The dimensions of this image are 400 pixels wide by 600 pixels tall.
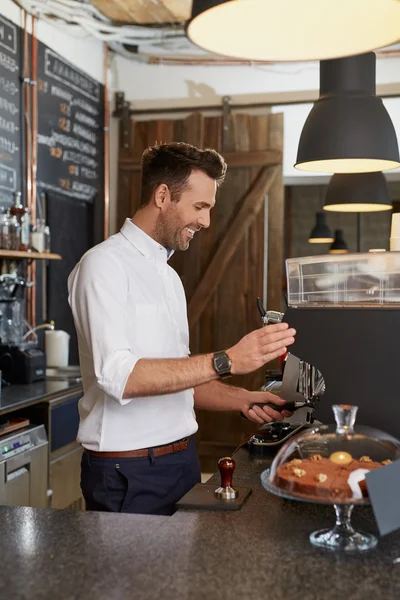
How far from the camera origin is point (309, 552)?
1388 millimetres

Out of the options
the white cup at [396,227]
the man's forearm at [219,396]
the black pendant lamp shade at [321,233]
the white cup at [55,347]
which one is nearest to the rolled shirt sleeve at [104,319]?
the man's forearm at [219,396]

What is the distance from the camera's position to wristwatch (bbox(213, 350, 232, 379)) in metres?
1.89

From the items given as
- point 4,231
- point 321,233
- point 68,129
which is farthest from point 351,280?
point 321,233

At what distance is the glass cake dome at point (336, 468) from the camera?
137cm

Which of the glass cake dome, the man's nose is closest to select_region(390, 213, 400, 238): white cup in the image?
the man's nose

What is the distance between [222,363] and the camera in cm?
189

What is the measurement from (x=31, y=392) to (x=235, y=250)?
93.1 inches

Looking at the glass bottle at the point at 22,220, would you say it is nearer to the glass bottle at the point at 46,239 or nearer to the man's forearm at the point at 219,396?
the glass bottle at the point at 46,239

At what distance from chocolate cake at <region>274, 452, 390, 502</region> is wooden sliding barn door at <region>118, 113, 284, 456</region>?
13.6 feet

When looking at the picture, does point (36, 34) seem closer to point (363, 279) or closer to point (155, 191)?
point (155, 191)

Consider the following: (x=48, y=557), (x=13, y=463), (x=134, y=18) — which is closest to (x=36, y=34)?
(x=134, y=18)

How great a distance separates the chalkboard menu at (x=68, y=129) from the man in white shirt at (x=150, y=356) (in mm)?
2555

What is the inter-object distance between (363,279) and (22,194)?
10.6 feet

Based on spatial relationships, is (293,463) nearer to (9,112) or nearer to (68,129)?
(9,112)
